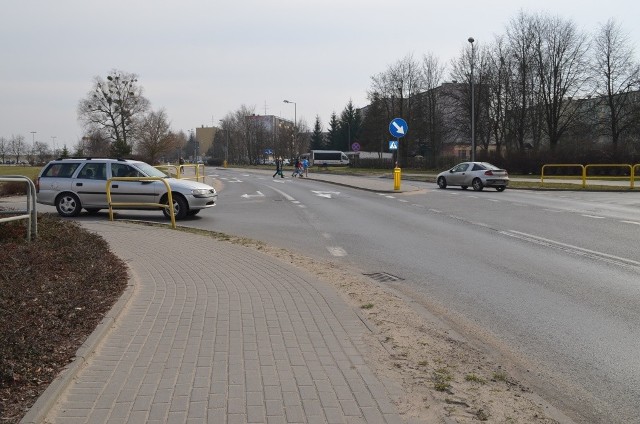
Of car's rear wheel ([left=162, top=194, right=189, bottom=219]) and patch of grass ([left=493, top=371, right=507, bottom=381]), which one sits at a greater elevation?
car's rear wheel ([left=162, top=194, right=189, bottom=219])

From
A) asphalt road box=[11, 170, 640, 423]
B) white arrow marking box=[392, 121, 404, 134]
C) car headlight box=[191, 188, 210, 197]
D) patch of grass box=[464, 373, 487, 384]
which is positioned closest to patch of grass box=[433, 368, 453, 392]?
patch of grass box=[464, 373, 487, 384]

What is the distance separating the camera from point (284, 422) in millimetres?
3676

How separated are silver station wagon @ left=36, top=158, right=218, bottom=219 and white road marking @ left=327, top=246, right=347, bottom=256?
6119 mm

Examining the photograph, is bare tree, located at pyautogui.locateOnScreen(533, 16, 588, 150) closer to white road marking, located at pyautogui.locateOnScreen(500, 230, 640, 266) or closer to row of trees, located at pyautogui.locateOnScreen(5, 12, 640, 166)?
row of trees, located at pyautogui.locateOnScreen(5, 12, 640, 166)

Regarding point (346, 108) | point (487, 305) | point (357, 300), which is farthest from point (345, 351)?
point (346, 108)

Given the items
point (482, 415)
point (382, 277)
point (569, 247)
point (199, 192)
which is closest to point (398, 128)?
point (199, 192)

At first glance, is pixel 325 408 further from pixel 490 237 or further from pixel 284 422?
pixel 490 237

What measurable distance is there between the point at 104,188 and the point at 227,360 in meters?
13.4

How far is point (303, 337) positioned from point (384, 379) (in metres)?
1.22

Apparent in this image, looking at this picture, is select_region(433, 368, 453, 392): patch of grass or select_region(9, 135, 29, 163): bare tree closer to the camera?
select_region(433, 368, 453, 392): patch of grass

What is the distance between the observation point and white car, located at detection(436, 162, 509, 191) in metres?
29.9

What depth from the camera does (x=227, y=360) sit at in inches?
190

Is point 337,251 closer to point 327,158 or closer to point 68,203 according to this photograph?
point 68,203

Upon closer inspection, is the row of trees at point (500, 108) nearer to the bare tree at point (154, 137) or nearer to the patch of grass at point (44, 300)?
the bare tree at point (154, 137)
